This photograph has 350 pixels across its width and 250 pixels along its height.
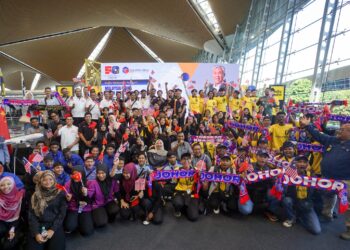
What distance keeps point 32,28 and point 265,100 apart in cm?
2511

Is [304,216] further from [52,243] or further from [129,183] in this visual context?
[52,243]

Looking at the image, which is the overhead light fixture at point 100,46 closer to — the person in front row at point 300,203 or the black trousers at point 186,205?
the black trousers at point 186,205

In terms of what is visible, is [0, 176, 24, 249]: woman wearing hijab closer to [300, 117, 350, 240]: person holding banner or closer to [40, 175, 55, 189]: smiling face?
[40, 175, 55, 189]: smiling face

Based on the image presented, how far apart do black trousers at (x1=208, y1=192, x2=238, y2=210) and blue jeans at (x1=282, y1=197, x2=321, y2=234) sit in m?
0.80

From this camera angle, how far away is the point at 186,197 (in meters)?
3.94

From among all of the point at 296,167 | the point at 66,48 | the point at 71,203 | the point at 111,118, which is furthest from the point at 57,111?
the point at 66,48

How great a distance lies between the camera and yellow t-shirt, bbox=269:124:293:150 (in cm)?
526

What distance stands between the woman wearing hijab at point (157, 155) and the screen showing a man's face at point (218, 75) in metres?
6.31

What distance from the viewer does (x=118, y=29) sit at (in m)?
32.6

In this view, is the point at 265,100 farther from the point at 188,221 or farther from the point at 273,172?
the point at 188,221

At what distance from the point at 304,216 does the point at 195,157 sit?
6.77 feet

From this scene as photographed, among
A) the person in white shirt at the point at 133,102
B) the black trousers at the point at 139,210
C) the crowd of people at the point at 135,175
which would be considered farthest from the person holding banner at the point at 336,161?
the person in white shirt at the point at 133,102

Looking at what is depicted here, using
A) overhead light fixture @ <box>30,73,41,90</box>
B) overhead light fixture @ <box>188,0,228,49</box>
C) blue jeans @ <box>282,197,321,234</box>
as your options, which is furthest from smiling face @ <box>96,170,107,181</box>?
overhead light fixture @ <box>30,73,41,90</box>

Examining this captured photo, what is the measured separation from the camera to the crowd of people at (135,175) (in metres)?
2.94
